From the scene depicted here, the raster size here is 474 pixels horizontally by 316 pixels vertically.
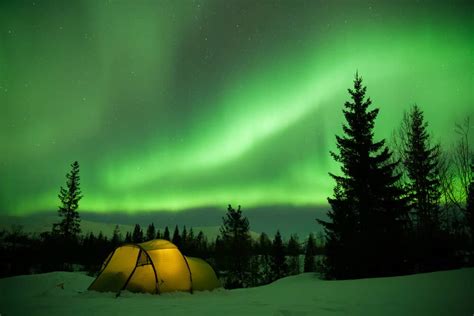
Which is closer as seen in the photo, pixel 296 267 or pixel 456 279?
pixel 456 279

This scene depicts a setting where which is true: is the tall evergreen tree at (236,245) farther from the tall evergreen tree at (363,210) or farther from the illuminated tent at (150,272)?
the illuminated tent at (150,272)

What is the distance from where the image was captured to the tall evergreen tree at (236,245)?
4422cm

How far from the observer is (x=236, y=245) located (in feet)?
147

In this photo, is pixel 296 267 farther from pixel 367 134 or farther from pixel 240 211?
pixel 367 134

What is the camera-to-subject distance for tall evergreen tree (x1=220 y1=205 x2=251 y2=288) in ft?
145

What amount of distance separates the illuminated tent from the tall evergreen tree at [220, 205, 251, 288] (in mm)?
32890

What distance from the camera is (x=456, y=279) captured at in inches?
375

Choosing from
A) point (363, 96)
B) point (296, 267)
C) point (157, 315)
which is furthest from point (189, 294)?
point (296, 267)

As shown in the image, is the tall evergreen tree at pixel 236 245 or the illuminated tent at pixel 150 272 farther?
the tall evergreen tree at pixel 236 245

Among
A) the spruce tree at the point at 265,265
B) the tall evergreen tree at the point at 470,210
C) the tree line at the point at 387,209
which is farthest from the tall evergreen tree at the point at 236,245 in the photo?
the tall evergreen tree at the point at 470,210

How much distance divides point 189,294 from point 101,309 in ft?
16.2

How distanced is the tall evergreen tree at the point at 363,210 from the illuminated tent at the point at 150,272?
8962 mm

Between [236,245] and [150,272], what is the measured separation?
35.0 meters

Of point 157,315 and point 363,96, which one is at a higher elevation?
point 363,96
